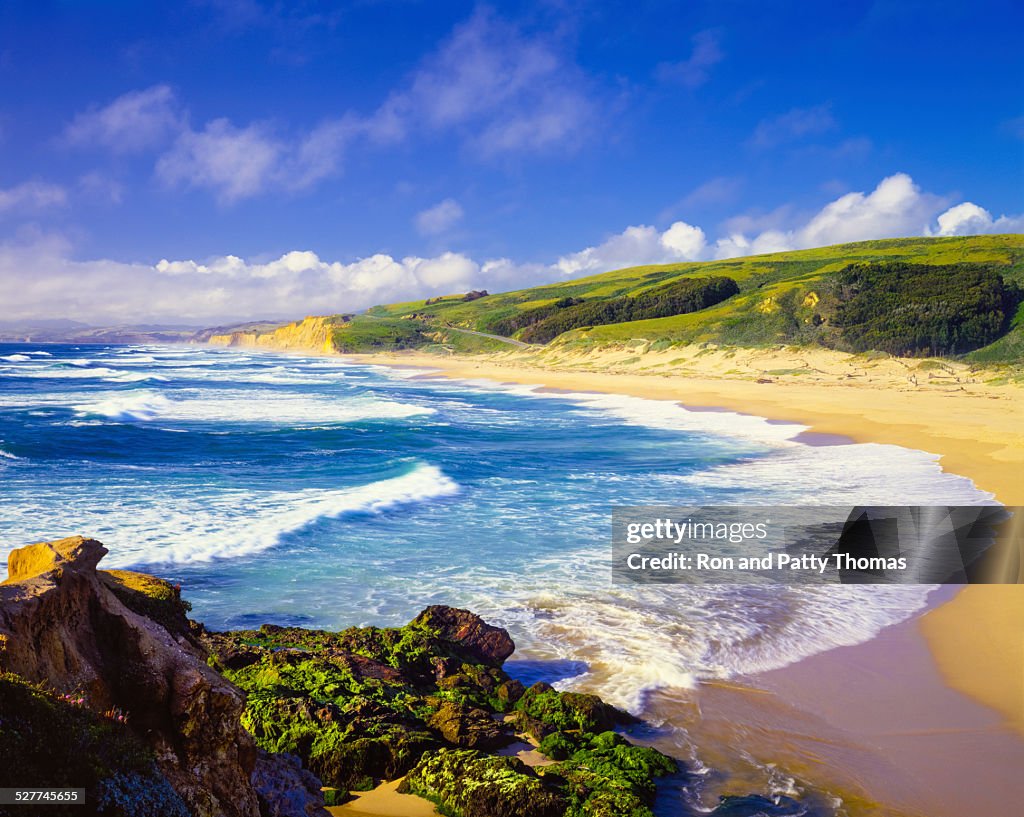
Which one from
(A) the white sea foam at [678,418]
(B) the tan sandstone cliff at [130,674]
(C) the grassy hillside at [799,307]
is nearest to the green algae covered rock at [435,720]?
(B) the tan sandstone cliff at [130,674]

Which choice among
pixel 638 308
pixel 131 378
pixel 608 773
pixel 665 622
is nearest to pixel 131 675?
pixel 608 773

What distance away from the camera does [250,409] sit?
37938 mm

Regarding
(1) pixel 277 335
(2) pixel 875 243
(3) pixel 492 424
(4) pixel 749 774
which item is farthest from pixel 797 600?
(1) pixel 277 335

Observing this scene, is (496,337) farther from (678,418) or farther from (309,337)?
(678,418)

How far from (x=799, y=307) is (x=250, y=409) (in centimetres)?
5193

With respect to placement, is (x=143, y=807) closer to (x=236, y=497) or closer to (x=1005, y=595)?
(x=1005, y=595)

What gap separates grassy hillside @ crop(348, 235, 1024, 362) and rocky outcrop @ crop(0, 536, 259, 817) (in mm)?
54583

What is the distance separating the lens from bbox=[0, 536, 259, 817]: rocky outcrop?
352 centimetres

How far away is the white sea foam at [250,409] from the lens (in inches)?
1304

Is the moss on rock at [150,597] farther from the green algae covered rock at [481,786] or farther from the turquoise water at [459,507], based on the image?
the turquoise water at [459,507]

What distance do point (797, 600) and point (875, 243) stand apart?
128540 millimetres

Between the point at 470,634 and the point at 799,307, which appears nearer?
the point at 470,634

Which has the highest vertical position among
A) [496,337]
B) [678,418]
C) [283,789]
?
[496,337]

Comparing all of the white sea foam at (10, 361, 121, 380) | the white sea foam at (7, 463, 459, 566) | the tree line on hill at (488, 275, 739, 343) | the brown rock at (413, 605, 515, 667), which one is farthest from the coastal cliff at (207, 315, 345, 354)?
the brown rock at (413, 605, 515, 667)
